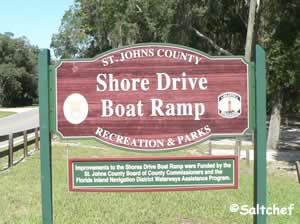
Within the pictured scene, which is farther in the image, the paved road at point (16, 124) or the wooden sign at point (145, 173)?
the paved road at point (16, 124)

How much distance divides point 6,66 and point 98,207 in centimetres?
7593

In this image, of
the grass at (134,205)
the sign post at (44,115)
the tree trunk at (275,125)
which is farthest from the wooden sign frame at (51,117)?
the tree trunk at (275,125)

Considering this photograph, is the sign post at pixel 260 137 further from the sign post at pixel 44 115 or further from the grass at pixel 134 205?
the sign post at pixel 44 115

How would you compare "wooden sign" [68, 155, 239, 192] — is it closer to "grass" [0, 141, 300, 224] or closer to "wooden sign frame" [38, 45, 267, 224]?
"wooden sign frame" [38, 45, 267, 224]

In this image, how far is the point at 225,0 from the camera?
26047 mm

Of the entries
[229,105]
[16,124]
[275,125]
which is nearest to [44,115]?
[229,105]

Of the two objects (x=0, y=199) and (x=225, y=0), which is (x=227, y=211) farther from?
(x=225, y=0)

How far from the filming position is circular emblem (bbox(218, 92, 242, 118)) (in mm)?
5125

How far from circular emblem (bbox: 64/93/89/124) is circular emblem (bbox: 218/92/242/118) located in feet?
4.33

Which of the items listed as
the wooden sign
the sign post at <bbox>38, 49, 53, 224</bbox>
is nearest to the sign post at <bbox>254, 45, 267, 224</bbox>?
the wooden sign

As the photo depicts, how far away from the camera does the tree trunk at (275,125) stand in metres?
23.9

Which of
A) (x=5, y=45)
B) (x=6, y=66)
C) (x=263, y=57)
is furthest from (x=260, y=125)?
(x=5, y=45)

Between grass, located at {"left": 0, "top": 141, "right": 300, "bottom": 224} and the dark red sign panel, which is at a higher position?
the dark red sign panel

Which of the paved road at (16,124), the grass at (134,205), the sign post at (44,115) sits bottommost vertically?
the paved road at (16,124)
